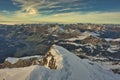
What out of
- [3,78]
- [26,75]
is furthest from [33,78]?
[3,78]

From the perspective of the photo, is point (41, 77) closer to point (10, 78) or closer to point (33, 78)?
point (33, 78)

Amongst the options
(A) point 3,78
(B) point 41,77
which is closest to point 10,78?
(A) point 3,78

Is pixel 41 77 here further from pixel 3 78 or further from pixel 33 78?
pixel 3 78

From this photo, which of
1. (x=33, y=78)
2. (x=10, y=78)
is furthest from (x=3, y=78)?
(x=33, y=78)

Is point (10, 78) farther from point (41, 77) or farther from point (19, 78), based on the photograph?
point (41, 77)

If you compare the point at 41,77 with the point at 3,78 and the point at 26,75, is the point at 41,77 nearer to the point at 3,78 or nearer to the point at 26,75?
the point at 26,75
